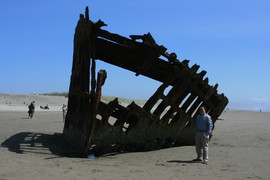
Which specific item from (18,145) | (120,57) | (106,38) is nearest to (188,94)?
(120,57)

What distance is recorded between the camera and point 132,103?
7.66 m

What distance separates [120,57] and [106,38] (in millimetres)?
1369

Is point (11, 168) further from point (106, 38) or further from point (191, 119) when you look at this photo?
point (191, 119)

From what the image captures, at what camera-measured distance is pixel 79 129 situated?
790cm

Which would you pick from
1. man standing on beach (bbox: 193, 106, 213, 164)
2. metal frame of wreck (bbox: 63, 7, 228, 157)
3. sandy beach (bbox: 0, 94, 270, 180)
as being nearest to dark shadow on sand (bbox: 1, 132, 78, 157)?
sandy beach (bbox: 0, 94, 270, 180)

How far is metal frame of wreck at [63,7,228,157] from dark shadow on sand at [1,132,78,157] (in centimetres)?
26

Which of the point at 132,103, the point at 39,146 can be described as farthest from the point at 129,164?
the point at 39,146

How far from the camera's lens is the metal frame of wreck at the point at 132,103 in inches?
288

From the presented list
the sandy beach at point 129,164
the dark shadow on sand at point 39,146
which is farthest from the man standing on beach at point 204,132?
the dark shadow on sand at point 39,146

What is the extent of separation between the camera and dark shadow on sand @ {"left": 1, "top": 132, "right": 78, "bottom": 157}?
774cm

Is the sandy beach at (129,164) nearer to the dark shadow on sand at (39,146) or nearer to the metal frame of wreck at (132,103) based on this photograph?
the dark shadow on sand at (39,146)

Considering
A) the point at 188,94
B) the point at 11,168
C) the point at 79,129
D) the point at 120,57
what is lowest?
the point at 11,168

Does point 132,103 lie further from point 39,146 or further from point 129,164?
point 39,146

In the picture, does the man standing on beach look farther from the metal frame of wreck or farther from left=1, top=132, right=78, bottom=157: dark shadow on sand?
left=1, top=132, right=78, bottom=157: dark shadow on sand
